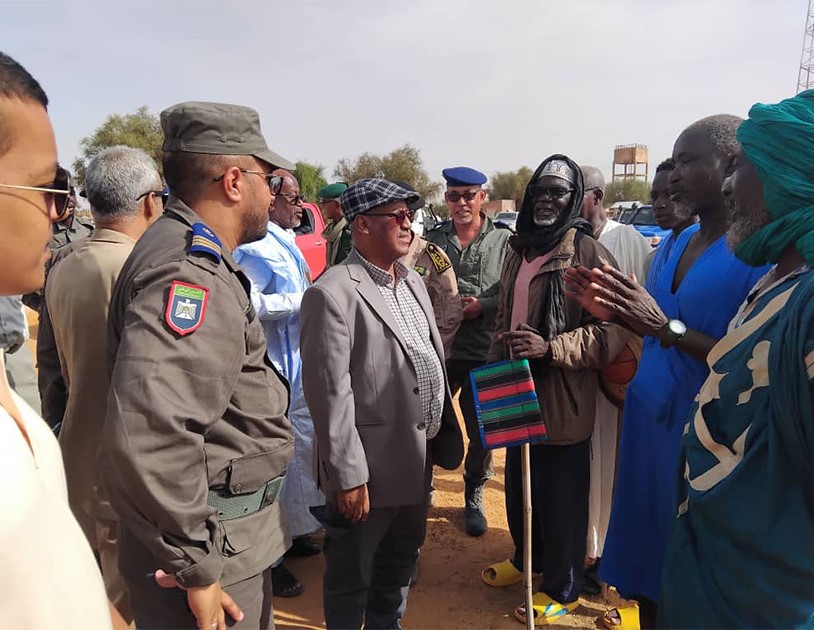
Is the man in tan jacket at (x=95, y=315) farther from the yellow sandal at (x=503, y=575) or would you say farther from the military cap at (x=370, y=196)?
the yellow sandal at (x=503, y=575)

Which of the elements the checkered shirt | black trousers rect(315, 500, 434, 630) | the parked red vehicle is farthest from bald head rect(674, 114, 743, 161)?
the parked red vehicle

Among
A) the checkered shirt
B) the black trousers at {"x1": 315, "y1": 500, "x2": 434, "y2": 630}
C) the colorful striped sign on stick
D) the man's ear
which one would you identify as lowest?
the black trousers at {"x1": 315, "y1": 500, "x2": 434, "y2": 630}

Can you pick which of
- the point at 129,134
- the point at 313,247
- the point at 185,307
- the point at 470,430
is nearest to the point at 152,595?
the point at 185,307

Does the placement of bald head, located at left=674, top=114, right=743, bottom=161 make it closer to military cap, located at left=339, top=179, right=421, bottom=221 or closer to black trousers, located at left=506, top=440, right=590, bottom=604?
military cap, located at left=339, top=179, right=421, bottom=221

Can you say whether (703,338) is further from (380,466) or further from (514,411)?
(380,466)

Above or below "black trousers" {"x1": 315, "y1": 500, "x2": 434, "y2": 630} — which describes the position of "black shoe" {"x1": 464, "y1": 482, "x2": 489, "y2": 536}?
below

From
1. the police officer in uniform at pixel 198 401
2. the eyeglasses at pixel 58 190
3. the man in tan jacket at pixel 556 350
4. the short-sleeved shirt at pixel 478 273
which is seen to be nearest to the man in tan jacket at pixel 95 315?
the police officer in uniform at pixel 198 401

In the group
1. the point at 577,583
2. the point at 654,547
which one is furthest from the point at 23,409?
the point at 577,583

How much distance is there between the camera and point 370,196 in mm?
2482

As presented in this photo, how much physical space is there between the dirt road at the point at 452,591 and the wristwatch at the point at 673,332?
1.84 meters

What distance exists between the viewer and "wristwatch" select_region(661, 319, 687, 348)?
2.17 m

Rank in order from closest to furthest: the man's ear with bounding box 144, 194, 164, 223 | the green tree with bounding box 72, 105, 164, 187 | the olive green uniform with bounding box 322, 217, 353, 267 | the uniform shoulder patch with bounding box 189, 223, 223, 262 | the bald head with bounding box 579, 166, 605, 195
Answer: the uniform shoulder patch with bounding box 189, 223, 223, 262, the man's ear with bounding box 144, 194, 164, 223, the bald head with bounding box 579, 166, 605, 195, the olive green uniform with bounding box 322, 217, 353, 267, the green tree with bounding box 72, 105, 164, 187

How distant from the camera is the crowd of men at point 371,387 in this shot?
4.17 feet

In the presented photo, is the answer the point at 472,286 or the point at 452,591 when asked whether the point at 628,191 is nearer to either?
the point at 472,286
